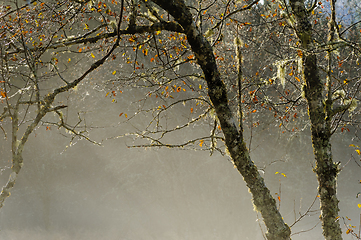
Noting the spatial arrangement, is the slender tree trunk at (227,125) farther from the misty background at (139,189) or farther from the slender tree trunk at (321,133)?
the misty background at (139,189)

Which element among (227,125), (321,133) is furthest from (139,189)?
(227,125)

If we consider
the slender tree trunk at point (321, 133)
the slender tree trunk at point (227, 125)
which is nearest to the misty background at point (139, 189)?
the slender tree trunk at point (321, 133)

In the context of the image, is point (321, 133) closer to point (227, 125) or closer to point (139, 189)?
point (227, 125)

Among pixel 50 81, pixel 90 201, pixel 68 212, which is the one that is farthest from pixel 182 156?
pixel 50 81

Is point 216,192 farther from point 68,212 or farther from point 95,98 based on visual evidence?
point 95,98

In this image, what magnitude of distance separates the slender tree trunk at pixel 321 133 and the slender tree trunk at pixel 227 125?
989mm

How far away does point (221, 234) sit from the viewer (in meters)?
12.1

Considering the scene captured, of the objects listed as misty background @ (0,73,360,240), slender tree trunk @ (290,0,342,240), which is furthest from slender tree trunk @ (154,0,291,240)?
misty background @ (0,73,360,240)

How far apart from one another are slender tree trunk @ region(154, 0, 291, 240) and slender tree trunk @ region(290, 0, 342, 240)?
0.99m

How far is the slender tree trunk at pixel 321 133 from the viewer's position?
3.36 m

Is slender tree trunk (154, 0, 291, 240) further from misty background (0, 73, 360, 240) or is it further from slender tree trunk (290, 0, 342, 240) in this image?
misty background (0, 73, 360, 240)

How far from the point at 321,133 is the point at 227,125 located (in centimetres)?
148

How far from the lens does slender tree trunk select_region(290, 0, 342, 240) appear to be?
11.0ft

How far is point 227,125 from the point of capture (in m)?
2.82
